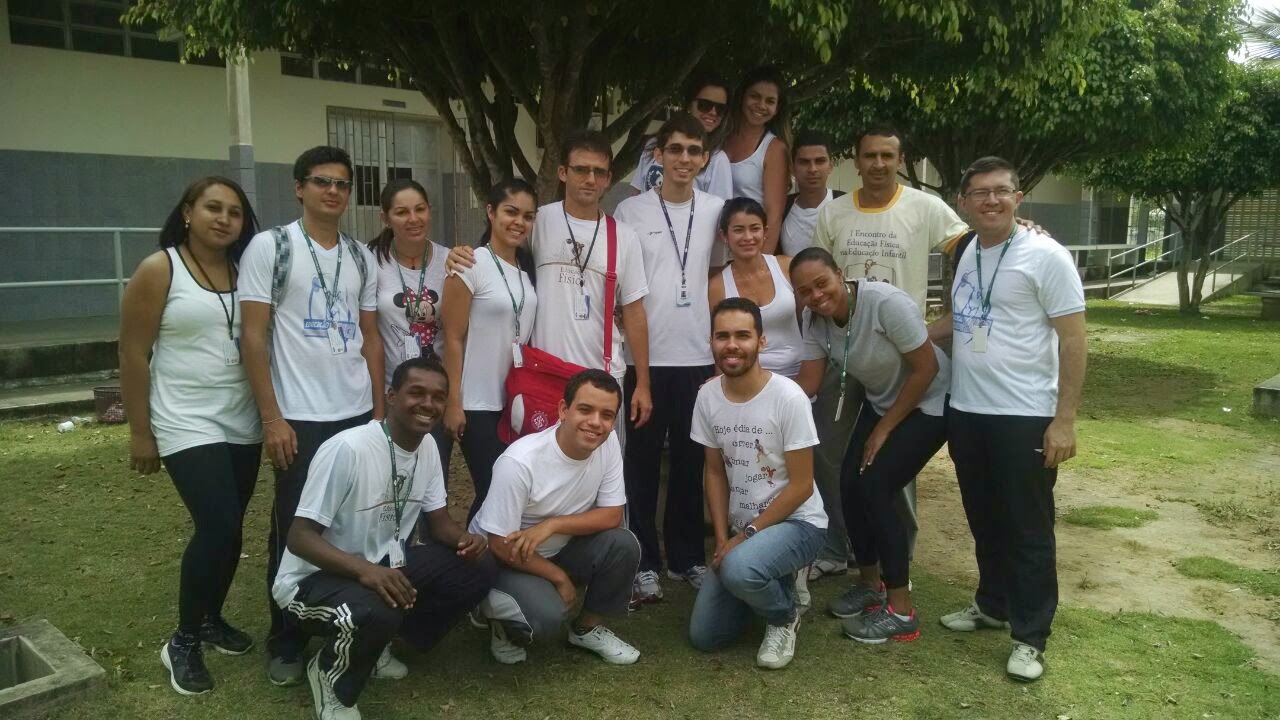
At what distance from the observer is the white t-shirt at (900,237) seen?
4254 millimetres

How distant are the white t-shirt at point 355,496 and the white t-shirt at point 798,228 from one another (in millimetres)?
2165

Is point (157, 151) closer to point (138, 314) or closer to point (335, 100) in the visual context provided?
point (335, 100)

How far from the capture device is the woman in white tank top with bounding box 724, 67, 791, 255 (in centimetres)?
454

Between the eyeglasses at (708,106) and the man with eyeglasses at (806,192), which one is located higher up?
→ the eyeglasses at (708,106)

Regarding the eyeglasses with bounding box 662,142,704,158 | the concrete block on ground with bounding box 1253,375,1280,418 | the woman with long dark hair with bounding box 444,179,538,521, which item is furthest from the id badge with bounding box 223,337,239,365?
the concrete block on ground with bounding box 1253,375,1280,418

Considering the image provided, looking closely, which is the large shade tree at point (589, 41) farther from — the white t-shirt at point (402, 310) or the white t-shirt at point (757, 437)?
the white t-shirt at point (757, 437)

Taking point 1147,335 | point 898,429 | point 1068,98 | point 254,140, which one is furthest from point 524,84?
point 1147,335

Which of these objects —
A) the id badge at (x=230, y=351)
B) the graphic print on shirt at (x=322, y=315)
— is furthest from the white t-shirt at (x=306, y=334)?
the id badge at (x=230, y=351)

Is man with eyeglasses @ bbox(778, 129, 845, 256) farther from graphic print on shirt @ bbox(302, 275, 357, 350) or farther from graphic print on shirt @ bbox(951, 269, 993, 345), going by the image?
graphic print on shirt @ bbox(302, 275, 357, 350)

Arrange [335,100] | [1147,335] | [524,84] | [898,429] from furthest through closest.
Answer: [1147,335] → [335,100] → [524,84] → [898,429]

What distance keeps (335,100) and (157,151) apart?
7.42 ft

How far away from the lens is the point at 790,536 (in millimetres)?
3752

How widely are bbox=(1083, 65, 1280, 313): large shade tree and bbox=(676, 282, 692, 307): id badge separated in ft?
49.4

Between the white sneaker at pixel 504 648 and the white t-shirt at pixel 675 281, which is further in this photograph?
the white t-shirt at pixel 675 281
